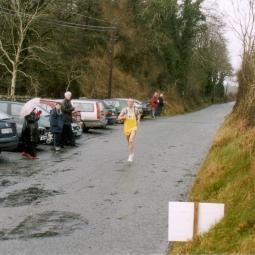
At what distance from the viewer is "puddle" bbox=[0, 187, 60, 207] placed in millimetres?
8425

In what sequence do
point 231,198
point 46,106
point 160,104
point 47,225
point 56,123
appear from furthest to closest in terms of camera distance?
point 160,104 < point 46,106 < point 56,123 < point 231,198 < point 47,225

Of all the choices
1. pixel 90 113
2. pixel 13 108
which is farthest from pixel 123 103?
pixel 13 108

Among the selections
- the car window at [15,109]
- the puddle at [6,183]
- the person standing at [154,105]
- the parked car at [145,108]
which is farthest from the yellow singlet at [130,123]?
the person standing at [154,105]

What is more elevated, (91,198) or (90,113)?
(90,113)

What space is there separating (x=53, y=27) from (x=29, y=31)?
2.47 meters

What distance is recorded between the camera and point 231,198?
24.2ft

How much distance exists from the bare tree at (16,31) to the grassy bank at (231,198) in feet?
78.6

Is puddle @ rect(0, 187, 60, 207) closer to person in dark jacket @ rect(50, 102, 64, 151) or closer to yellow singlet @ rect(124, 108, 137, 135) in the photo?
yellow singlet @ rect(124, 108, 137, 135)

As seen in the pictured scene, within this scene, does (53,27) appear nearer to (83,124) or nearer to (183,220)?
(83,124)

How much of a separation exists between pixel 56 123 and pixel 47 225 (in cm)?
841

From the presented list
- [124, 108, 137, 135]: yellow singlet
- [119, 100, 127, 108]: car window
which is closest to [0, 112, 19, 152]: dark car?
[124, 108, 137, 135]: yellow singlet

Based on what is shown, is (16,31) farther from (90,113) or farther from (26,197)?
(26,197)

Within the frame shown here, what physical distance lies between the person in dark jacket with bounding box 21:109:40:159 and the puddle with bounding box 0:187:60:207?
4.22 m

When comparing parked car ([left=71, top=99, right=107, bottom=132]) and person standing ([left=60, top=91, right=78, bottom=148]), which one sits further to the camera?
parked car ([left=71, top=99, right=107, bottom=132])
